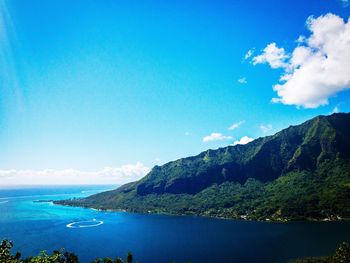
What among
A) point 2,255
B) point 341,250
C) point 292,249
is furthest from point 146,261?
point 2,255

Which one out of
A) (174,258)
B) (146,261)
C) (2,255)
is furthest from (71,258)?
(2,255)

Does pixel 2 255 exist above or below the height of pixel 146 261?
above

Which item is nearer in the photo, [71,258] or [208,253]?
[71,258]

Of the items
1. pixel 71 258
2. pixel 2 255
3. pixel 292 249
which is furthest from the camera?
pixel 292 249

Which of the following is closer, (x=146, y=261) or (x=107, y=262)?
(x=107, y=262)

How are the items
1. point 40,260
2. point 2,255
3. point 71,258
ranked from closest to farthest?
point 40,260
point 2,255
point 71,258

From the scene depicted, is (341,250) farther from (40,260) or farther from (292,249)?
(40,260)

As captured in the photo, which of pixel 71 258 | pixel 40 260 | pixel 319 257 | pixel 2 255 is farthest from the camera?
pixel 319 257

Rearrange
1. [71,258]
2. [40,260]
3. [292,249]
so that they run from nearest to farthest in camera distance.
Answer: [40,260]
[71,258]
[292,249]

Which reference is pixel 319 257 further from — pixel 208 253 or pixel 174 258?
pixel 174 258
